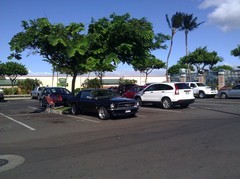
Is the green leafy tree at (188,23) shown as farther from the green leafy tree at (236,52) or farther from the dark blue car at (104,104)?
the dark blue car at (104,104)

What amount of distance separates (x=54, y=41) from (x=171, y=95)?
7.73 m

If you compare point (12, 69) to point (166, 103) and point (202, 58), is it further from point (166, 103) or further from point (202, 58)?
point (166, 103)

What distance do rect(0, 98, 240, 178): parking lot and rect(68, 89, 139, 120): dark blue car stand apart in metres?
1.88

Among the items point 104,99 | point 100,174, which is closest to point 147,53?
point 104,99

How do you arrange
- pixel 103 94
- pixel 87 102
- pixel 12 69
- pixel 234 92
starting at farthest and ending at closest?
pixel 12 69 < pixel 234 92 < pixel 87 102 < pixel 103 94

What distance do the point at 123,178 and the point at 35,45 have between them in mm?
14918

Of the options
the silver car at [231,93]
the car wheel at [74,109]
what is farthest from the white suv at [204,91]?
the car wheel at [74,109]

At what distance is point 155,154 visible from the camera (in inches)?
332

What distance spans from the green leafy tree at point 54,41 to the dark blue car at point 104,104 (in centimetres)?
173

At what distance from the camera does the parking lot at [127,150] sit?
23.1 ft

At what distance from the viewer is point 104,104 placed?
16656 mm

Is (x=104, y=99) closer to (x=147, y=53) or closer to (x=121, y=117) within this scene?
(x=121, y=117)

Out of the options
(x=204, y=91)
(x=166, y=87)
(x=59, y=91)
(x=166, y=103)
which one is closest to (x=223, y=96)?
(x=204, y=91)

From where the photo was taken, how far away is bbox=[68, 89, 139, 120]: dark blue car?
16375 millimetres
